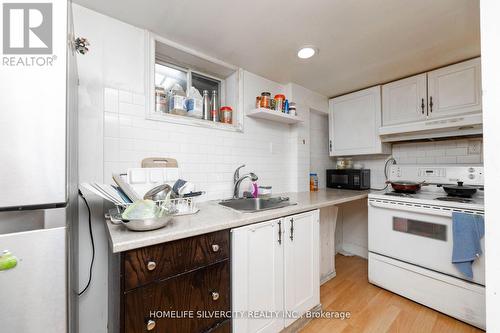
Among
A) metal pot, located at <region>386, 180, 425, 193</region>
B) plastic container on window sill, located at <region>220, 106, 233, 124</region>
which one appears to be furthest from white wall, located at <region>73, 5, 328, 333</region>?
metal pot, located at <region>386, 180, 425, 193</region>

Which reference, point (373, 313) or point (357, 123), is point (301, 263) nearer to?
point (373, 313)

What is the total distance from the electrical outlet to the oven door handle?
34.9 inches

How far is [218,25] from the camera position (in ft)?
4.50

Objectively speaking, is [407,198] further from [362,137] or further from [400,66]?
[400,66]

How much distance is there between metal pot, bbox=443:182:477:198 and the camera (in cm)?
168

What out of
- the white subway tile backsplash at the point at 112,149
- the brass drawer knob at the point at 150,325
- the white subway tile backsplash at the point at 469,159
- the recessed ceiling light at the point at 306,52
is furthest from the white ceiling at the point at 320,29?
the brass drawer knob at the point at 150,325

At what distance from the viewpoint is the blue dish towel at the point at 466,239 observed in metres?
1.42

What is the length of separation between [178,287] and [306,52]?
188 centimetres

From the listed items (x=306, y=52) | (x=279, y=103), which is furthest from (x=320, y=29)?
(x=279, y=103)

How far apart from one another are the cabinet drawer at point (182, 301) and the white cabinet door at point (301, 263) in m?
0.50

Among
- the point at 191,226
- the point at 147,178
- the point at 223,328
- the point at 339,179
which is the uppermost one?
the point at 147,178

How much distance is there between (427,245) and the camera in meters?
1.68

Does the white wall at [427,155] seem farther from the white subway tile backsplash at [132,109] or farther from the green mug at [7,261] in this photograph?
the green mug at [7,261]

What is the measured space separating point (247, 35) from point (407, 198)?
1936 millimetres
